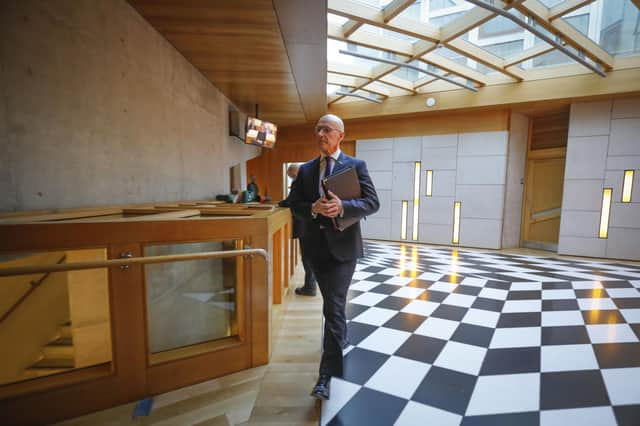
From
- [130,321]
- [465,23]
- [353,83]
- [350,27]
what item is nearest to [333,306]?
[130,321]

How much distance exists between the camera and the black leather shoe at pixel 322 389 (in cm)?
161

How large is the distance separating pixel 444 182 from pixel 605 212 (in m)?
2.99

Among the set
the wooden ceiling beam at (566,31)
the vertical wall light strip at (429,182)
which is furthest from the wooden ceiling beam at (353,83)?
the wooden ceiling beam at (566,31)

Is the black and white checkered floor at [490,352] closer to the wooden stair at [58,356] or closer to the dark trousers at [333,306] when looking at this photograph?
the dark trousers at [333,306]

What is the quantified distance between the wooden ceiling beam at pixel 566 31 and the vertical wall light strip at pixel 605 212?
2.27 metres

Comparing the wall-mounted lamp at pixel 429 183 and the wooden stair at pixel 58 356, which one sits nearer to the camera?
the wooden stair at pixel 58 356

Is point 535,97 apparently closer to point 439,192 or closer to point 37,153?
point 439,192

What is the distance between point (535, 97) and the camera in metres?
5.78

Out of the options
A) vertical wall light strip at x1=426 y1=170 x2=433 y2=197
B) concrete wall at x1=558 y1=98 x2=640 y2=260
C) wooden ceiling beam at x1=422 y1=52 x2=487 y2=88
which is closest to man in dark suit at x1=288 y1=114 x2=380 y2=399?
wooden ceiling beam at x1=422 y1=52 x2=487 y2=88

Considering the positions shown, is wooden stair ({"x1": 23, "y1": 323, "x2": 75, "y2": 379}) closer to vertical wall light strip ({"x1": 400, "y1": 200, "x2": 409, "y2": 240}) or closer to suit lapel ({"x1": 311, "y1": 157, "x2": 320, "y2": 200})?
suit lapel ({"x1": 311, "y1": 157, "x2": 320, "y2": 200})

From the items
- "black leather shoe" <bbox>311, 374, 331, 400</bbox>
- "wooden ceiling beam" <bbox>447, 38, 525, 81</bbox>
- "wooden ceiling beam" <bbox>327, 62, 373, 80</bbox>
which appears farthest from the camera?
"wooden ceiling beam" <bbox>327, 62, 373, 80</bbox>

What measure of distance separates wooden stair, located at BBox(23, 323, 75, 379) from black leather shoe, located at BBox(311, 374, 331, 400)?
1297 millimetres

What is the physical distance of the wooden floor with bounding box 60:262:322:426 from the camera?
1.49 m

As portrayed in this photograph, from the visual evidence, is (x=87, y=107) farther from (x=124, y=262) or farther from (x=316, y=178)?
(x=316, y=178)
